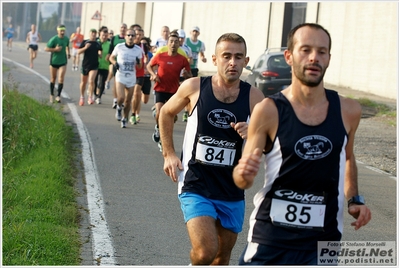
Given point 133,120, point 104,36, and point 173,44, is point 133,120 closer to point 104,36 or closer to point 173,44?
point 173,44

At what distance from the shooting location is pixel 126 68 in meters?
16.2

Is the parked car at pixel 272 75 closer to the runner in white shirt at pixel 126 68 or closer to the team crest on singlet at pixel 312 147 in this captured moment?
the runner in white shirt at pixel 126 68

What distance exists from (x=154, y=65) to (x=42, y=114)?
2650 mm

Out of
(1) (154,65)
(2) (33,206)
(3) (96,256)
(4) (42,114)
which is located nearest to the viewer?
(3) (96,256)

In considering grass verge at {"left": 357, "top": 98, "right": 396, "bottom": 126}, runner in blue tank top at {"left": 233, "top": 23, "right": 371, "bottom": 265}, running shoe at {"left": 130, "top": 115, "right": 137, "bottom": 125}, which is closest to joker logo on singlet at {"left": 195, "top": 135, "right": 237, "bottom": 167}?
runner in blue tank top at {"left": 233, "top": 23, "right": 371, "bottom": 265}

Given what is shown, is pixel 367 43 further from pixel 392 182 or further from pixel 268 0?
pixel 392 182

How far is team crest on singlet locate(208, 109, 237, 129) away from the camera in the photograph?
5.71 metres

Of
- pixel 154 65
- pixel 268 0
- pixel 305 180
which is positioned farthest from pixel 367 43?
pixel 305 180

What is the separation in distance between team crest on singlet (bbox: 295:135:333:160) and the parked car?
1557 cm

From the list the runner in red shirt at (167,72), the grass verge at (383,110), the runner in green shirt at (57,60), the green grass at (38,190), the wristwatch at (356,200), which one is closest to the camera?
the wristwatch at (356,200)

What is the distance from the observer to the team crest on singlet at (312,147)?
4.13 metres

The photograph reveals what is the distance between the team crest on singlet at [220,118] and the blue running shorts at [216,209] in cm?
55

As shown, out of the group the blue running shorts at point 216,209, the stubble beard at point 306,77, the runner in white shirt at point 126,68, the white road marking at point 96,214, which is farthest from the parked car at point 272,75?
the stubble beard at point 306,77

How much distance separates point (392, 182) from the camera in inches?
452
